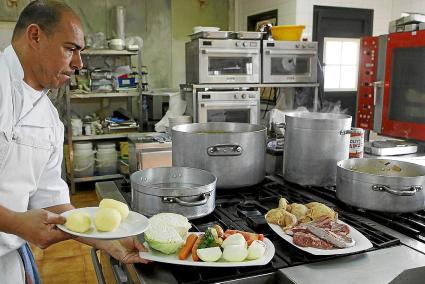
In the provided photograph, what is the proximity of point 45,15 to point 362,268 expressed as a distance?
1132mm

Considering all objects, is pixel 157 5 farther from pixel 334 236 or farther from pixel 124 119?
pixel 334 236

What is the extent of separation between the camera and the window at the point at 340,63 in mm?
5164

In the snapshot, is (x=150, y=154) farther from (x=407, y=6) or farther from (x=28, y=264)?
(x=407, y=6)

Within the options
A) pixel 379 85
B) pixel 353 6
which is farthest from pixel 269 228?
pixel 353 6

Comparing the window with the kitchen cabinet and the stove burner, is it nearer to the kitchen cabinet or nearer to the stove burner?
the kitchen cabinet

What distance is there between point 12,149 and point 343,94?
4703 millimetres

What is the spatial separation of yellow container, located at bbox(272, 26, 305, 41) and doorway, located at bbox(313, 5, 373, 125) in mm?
797

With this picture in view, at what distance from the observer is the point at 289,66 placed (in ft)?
13.9

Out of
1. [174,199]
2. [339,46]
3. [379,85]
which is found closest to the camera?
[174,199]

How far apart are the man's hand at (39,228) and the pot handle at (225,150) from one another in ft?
2.01

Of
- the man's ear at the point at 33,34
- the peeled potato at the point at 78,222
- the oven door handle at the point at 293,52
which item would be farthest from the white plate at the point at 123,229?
the oven door handle at the point at 293,52

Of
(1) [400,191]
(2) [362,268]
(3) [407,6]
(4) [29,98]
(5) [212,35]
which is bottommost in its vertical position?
(2) [362,268]

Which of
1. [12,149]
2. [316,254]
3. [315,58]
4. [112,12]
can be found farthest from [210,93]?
[316,254]

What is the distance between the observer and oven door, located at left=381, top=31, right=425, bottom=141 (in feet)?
7.92
